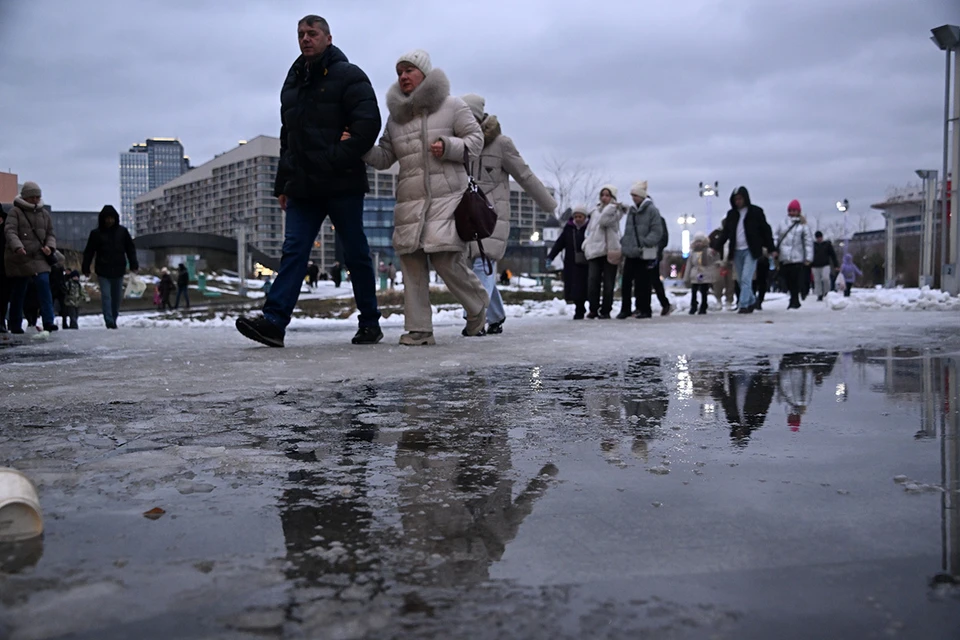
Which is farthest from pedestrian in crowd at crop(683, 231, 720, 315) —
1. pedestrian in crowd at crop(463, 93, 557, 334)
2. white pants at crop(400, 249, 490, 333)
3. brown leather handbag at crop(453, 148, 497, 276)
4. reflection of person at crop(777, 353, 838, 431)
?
reflection of person at crop(777, 353, 838, 431)

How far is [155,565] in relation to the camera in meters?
1.67

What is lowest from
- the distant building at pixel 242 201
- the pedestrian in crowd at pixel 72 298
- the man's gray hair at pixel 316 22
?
the pedestrian in crowd at pixel 72 298

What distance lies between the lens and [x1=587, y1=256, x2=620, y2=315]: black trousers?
41.1 feet

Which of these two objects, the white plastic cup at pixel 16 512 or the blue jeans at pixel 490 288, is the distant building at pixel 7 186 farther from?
the white plastic cup at pixel 16 512

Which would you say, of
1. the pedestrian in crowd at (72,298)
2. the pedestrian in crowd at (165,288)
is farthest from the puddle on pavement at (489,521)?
the pedestrian in crowd at (165,288)

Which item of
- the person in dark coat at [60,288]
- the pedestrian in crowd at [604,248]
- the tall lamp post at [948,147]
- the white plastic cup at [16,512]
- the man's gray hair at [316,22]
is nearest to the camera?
the white plastic cup at [16,512]

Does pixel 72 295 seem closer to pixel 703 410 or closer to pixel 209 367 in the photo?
pixel 209 367

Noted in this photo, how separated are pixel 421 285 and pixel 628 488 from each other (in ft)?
15.8

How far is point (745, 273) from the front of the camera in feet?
44.8

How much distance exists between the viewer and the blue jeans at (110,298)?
11.8 meters

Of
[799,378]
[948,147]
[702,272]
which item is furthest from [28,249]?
[948,147]

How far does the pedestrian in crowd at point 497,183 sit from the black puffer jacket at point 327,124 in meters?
2.02

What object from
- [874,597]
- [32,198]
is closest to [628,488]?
[874,597]

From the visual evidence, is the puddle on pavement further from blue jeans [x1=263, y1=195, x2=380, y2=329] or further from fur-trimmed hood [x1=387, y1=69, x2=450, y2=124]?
fur-trimmed hood [x1=387, y1=69, x2=450, y2=124]
